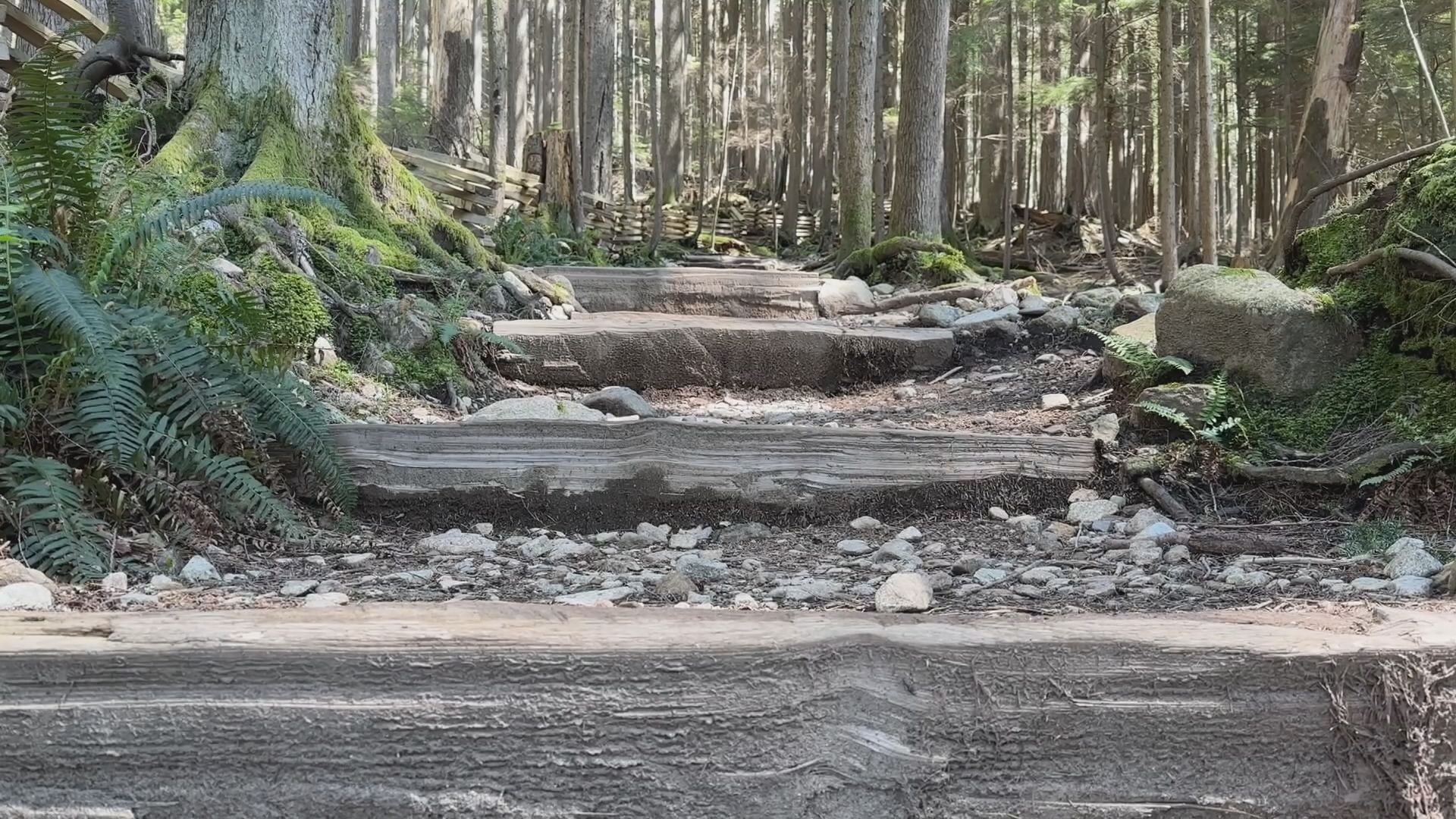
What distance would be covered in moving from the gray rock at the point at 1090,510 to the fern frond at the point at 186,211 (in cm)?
239

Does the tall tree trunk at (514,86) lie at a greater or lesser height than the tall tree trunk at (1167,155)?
greater

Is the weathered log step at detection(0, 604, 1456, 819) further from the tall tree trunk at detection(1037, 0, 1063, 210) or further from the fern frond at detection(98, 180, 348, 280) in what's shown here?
the tall tree trunk at detection(1037, 0, 1063, 210)

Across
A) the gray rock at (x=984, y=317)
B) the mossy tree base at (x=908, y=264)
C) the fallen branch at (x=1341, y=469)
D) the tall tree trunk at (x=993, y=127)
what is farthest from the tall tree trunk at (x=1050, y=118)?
the fallen branch at (x=1341, y=469)

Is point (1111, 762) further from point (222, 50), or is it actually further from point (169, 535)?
point (222, 50)

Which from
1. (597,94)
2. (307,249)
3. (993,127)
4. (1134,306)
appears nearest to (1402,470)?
(1134,306)

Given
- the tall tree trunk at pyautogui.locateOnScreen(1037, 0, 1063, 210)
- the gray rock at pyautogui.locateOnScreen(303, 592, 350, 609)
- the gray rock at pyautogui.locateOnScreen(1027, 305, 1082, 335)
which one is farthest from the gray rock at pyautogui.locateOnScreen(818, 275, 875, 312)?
the tall tree trunk at pyautogui.locateOnScreen(1037, 0, 1063, 210)

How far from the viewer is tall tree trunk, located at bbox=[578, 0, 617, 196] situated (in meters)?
19.4

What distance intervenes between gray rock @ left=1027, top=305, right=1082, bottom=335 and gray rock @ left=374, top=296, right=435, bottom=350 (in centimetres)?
372

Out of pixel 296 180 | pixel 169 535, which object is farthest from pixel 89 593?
pixel 296 180

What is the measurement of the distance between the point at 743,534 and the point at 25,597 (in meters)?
1.81

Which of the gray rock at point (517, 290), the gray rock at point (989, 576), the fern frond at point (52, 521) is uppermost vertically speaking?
the gray rock at point (517, 290)

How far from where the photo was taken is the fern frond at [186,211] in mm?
2828

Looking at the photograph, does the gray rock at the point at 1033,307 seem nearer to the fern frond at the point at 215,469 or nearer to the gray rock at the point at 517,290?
the gray rock at the point at 517,290

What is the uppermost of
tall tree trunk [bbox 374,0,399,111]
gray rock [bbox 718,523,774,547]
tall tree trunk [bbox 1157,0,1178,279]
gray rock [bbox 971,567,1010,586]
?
tall tree trunk [bbox 374,0,399,111]
